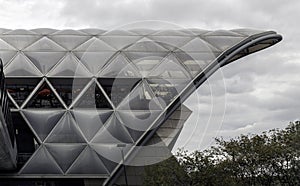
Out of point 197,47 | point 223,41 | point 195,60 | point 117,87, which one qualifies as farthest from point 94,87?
point 223,41

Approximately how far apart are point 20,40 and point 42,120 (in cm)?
523

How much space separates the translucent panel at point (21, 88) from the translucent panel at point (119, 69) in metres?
3.57

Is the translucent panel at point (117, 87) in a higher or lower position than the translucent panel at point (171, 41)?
lower

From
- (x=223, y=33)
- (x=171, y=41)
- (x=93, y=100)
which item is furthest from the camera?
(x=223, y=33)

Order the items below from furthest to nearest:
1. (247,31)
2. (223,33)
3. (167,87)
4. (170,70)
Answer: (247,31), (223,33), (170,70), (167,87)

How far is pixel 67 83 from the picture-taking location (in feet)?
90.4

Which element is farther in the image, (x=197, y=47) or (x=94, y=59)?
(x=197, y=47)

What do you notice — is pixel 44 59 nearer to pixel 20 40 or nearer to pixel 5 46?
pixel 20 40

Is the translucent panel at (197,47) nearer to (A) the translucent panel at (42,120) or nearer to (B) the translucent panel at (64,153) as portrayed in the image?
(A) the translucent panel at (42,120)

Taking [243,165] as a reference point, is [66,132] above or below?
above

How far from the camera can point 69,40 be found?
2928 centimetres

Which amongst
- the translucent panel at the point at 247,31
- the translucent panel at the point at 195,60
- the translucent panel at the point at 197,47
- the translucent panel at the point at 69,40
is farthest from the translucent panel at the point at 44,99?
the translucent panel at the point at 247,31

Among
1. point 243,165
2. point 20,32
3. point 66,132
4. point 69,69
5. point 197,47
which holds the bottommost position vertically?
point 243,165

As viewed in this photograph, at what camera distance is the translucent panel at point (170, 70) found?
2765 centimetres
